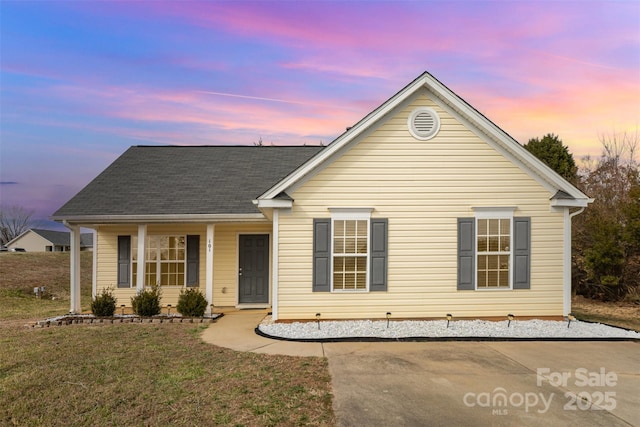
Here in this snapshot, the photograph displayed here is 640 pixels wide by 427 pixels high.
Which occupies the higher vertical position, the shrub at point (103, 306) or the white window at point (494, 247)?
the white window at point (494, 247)

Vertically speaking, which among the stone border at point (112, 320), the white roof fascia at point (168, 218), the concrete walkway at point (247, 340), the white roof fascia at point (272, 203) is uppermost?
the white roof fascia at point (272, 203)

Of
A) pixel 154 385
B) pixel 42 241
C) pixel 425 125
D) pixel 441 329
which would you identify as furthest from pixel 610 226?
pixel 42 241

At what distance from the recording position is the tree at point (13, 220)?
247 ft

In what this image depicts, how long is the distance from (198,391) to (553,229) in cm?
906

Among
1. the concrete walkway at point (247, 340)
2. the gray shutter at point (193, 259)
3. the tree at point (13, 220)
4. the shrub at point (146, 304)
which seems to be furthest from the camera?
the tree at point (13, 220)

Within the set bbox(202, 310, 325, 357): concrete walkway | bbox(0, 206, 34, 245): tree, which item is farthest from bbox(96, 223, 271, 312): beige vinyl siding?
bbox(0, 206, 34, 245): tree

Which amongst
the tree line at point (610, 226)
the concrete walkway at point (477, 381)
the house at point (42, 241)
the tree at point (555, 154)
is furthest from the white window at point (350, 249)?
the house at point (42, 241)

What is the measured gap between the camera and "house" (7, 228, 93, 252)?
207ft

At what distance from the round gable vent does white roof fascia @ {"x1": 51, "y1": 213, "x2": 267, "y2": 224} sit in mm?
Result: 4742

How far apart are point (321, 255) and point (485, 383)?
4851 mm

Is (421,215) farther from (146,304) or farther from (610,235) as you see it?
(610,235)

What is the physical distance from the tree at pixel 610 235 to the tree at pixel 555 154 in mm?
3156

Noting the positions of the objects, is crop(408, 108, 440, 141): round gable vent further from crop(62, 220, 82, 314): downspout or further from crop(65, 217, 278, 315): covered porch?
crop(62, 220, 82, 314): downspout

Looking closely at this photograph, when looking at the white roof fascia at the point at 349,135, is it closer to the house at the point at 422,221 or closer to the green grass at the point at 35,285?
the house at the point at 422,221
